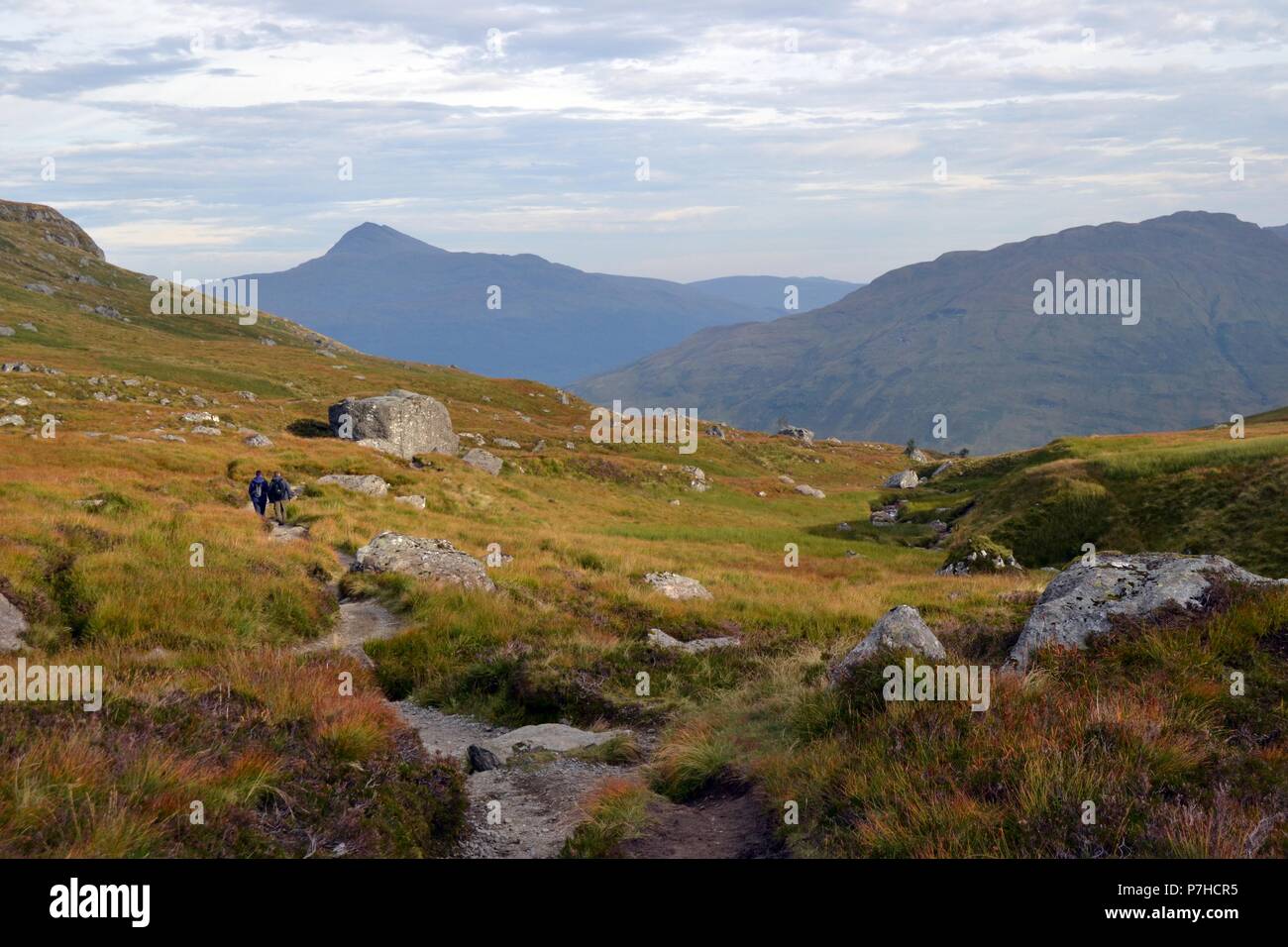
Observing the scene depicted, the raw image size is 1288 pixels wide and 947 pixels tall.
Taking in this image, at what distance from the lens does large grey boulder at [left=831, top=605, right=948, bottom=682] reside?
33.1 ft

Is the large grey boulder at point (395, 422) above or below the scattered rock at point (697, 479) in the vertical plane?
above

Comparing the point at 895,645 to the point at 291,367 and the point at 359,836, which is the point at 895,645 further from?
the point at 291,367

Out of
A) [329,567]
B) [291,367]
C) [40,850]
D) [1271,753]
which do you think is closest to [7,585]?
[329,567]

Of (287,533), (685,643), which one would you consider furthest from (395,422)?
(685,643)

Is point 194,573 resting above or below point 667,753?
above

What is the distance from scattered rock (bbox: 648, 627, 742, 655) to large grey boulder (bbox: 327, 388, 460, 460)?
153 feet

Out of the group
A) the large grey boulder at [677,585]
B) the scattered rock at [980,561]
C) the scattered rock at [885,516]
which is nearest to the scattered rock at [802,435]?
the scattered rock at [885,516]

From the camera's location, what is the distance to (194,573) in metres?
16.5

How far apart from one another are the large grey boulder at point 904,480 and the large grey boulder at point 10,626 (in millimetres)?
93590

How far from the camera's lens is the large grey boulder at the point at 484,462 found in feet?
199

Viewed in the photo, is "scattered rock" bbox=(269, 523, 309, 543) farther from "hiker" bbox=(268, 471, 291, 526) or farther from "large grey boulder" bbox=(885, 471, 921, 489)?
"large grey boulder" bbox=(885, 471, 921, 489)

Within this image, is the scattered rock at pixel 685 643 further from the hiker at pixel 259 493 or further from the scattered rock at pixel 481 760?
the hiker at pixel 259 493

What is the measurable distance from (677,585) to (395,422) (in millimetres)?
45463
